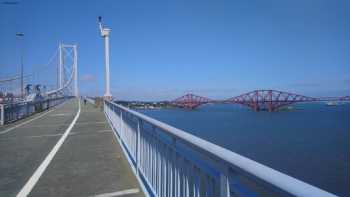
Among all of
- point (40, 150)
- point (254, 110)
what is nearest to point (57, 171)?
point (40, 150)

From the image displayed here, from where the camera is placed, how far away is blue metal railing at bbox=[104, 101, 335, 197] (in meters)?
1.44

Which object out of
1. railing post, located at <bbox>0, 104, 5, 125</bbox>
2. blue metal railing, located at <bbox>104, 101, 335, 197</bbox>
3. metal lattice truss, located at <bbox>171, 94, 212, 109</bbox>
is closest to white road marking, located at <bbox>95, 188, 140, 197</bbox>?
blue metal railing, located at <bbox>104, 101, 335, 197</bbox>

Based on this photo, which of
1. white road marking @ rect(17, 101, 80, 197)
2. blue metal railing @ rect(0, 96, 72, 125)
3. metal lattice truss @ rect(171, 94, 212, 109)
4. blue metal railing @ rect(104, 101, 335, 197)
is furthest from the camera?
metal lattice truss @ rect(171, 94, 212, 109)

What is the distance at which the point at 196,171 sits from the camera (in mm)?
2570

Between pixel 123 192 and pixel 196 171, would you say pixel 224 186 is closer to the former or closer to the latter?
pixel 196 171

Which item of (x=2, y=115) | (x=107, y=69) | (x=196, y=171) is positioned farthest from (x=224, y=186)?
(x=107, y=69)

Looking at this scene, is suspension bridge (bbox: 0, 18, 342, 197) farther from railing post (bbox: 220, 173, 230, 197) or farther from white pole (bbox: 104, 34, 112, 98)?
white pole (bbox: 104, 34, 112, 98)

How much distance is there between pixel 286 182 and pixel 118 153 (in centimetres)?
595

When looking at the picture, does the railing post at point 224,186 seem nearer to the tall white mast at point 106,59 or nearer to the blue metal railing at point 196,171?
the blue metal railing at point 196,171

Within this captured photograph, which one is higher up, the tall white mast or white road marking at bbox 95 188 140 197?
the tall white mast

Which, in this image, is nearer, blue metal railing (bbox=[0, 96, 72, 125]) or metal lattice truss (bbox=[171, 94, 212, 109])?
blue metal railing (bbox=[0, 96, 72, 125])

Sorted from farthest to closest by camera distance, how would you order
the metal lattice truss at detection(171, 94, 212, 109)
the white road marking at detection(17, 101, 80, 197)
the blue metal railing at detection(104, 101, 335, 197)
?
the metal lattice truss at detection(171, 94, 212, 109) → the white road marking at detection(17, 101, 80, 197) → the blue metal railing at detection(104, 101, 335, 197)

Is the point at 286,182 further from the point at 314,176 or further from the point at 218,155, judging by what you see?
the point at 314,176

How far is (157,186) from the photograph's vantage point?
3.82 meters
